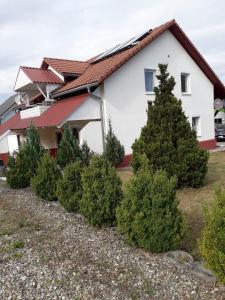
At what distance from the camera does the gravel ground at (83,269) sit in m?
4.29

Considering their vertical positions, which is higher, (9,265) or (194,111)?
(194,111)

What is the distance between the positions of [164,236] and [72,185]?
363 centimetres

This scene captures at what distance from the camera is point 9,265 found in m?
5.32

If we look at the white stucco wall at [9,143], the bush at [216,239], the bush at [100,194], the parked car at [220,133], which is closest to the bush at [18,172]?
the bush at [100,194]

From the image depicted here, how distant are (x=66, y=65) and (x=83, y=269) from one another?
1741 centimetres

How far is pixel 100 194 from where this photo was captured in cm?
713

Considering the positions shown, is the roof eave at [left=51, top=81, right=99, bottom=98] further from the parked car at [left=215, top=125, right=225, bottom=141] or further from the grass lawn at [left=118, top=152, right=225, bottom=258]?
the parked car at [left=215, top=125, right=225, bottom=141]

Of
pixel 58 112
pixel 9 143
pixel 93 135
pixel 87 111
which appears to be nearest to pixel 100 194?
pixel 87 111

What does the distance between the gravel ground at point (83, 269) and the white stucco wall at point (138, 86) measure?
33.4 feet

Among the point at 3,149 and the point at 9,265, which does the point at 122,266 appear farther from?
the point at 3,149

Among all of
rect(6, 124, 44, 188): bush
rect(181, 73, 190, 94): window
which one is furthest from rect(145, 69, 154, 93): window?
rect(6, 124, 44, 188): bush

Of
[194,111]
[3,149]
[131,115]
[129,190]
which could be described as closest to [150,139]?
[129,190]

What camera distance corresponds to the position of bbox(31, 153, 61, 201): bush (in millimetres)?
10039

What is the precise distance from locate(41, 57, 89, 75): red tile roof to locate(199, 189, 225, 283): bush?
1664cm
